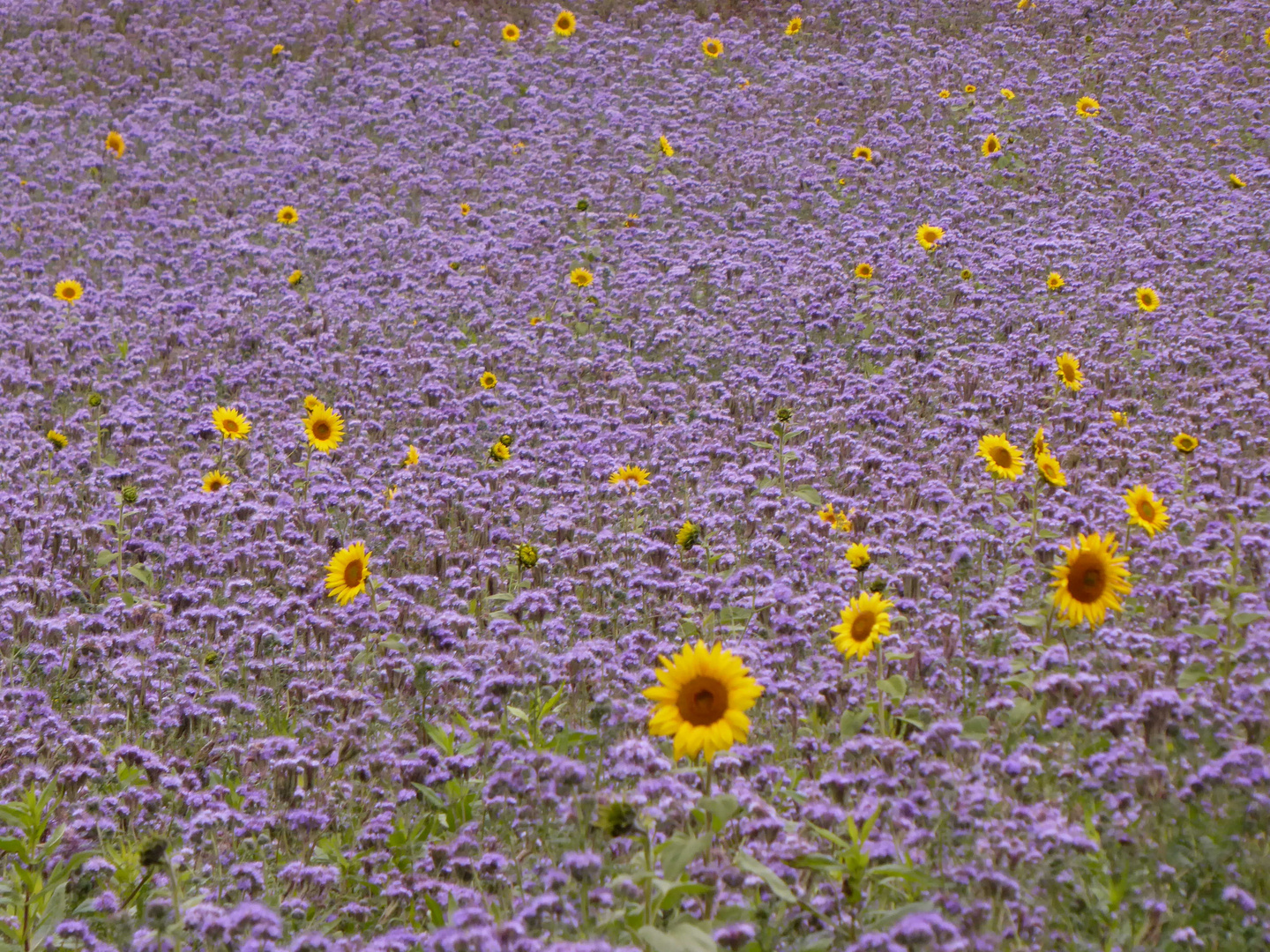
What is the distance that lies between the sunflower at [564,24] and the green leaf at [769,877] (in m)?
18.5

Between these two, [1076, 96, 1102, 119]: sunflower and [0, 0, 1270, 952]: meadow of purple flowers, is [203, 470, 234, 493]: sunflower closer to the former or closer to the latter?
[0, 0, 1270, 952]: meadow of purple flowers

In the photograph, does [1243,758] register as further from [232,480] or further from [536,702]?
[232,480]

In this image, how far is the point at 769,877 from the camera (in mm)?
2859

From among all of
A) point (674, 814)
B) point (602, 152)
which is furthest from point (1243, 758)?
point (602, 152)

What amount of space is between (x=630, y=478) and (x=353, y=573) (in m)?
1.99

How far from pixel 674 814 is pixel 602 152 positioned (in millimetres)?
12271

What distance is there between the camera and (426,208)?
1242cm

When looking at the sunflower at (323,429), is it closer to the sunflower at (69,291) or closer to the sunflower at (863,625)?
the sunflower at (69,291)

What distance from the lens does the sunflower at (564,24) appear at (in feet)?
61.0

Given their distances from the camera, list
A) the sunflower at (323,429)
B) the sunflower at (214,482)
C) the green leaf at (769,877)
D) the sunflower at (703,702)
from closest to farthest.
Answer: the green leaf at (769,877) < the sunflower at (703,702) < the sunflower at (214,482) < the sunflower at (323,429)

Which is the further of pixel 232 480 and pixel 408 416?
pixel 408 416

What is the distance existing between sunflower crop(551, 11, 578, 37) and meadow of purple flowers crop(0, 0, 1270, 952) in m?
4.21

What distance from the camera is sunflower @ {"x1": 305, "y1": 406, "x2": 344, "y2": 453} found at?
7258mm

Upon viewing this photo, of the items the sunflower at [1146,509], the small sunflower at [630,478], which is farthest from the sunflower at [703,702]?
the small sunflower at [630,478]
